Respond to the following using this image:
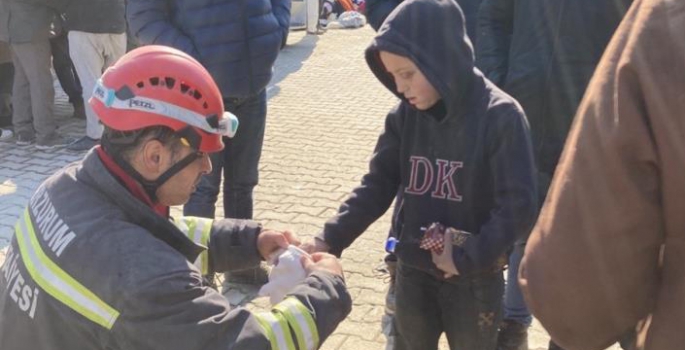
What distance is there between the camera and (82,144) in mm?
7746

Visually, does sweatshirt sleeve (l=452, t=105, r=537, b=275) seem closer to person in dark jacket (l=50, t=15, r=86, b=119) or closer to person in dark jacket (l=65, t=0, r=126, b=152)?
person in dark jacket (l=65, t=0, r=126, b=152)

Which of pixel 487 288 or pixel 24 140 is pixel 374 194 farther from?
pixel 24 140

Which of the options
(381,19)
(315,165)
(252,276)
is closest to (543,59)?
(381,19)

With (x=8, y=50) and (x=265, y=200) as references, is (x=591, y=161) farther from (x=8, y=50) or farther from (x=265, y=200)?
(x=8, y=50)

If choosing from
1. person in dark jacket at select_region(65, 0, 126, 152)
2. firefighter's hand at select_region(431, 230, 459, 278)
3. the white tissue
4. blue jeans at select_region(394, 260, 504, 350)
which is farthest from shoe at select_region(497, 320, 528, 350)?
person in dark jacket at select_region(65, 0, 126, 152)

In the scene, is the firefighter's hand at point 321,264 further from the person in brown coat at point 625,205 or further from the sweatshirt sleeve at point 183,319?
the person in brown coat at point 625,205

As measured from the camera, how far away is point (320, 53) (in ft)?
44.5

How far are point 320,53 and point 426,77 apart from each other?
1099 cm

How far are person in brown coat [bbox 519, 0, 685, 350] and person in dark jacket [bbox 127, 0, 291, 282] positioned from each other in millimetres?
2833

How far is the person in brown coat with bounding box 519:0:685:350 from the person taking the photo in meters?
1.37

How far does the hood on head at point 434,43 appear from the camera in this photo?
8.98 feet

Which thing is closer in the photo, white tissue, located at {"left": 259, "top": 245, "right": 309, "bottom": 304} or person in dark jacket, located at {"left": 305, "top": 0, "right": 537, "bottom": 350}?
white tissue, located at {"left": 259, "top": 245, "right": 309, "bottom": 304}

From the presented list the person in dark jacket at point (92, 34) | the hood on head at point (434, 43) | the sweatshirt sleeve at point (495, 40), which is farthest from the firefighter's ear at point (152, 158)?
the person in dark jacket at point (92, 34)

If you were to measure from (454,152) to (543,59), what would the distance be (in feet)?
2.69
